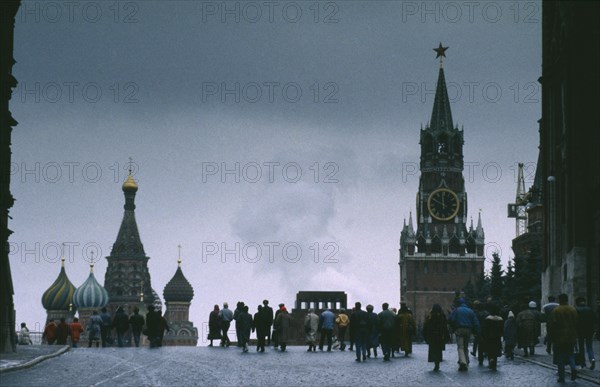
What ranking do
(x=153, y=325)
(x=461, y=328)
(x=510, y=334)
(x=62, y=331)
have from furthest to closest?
(x=62, y=331)
(x=153, y=325)
(x=510, y=334)
(x=461, y=328)

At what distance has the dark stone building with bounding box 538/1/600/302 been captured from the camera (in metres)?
59.8

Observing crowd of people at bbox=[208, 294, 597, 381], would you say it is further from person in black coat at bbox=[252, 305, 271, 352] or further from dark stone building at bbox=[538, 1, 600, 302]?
dark stone building at bbox=[538, 1, 600, 302]

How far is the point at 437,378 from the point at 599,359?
917 centimetres

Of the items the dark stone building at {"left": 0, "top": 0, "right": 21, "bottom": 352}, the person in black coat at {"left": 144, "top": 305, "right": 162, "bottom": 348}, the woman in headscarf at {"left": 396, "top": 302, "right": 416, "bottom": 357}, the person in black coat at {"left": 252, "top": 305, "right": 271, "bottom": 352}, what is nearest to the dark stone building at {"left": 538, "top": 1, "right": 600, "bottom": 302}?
the person in black coat at {"left": 252, "top": 305, "right": 271, "bottom": 352}

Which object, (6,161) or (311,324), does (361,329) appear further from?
(6,161)

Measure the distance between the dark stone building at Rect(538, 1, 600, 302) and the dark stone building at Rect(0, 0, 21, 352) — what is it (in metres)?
25.2

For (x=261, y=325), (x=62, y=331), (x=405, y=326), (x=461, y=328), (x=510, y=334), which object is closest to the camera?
(x=461, y=328)

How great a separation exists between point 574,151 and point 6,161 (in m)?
27.4

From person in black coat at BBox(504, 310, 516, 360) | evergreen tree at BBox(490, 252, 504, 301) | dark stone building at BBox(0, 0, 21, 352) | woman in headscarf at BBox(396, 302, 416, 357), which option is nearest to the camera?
person in black coat at BBox(504, 310, 516, 360)

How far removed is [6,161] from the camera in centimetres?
4684

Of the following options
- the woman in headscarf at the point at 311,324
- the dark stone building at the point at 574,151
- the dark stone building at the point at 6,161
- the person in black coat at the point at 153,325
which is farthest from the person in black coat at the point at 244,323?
the dark stone building at the point at 574,151

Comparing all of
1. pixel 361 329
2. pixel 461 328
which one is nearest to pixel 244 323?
pixel 361 329

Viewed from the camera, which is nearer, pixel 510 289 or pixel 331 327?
pixel 331 327

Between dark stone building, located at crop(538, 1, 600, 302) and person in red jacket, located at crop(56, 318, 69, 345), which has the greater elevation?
dark stone building, located at crop(538, 1, 600, 302)
